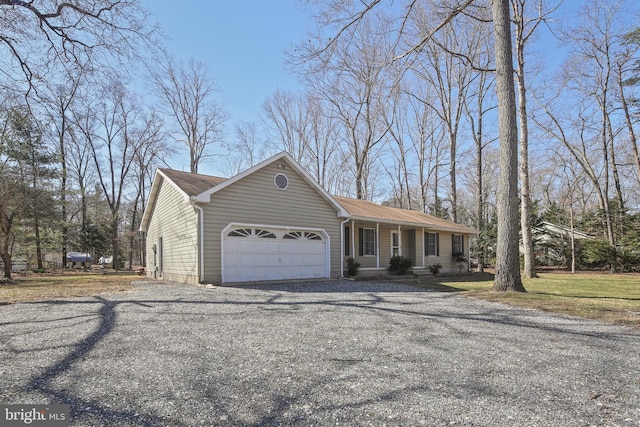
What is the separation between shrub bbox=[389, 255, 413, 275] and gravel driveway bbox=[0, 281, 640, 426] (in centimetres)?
1003

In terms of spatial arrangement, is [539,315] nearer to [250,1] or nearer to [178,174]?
[250,1]

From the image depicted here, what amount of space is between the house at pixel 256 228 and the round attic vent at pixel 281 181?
0.04 meters

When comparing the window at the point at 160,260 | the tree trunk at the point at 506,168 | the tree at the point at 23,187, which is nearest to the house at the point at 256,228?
the window at the point at 160,260

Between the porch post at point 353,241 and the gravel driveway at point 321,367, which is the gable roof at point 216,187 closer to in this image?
the porch post at point 353,241

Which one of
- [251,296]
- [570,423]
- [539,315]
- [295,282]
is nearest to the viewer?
[570,423]

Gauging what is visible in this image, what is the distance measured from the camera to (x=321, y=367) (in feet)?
12.0

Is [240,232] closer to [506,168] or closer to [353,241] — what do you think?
[353,241]

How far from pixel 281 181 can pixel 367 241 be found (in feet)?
18.7

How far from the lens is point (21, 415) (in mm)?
2682

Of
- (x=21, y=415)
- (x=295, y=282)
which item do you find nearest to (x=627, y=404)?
(x=21, y=415)

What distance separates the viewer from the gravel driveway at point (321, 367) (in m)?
2.66

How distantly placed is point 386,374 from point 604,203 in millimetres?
28316

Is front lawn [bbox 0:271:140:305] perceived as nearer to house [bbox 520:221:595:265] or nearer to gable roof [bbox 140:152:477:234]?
gable roof [bbox 140:152:477:234]

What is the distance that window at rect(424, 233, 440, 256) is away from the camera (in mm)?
18969
